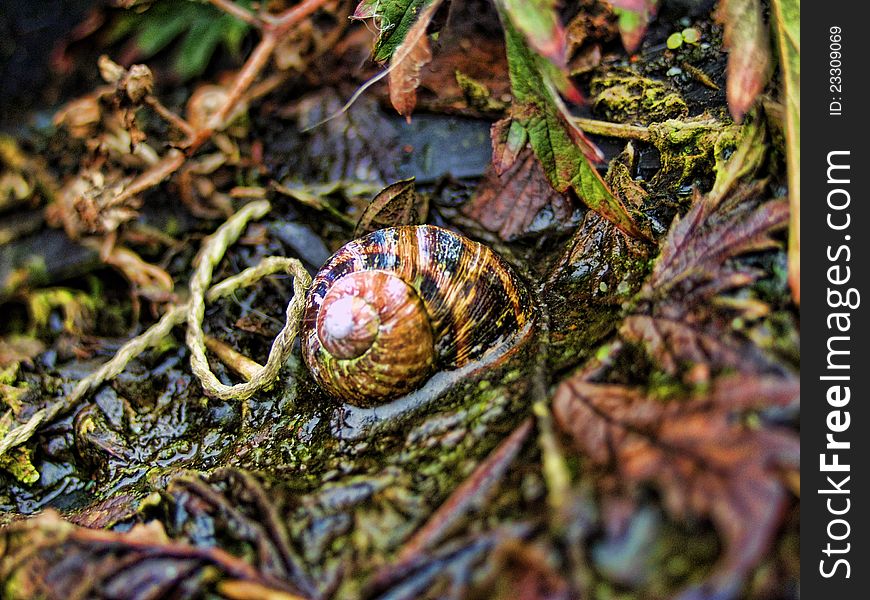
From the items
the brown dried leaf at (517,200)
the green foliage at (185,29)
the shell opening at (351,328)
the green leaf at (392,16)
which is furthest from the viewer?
the green foliage at (185,29)

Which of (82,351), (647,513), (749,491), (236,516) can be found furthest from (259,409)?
(749,491)

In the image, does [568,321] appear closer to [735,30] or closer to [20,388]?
[735,30]

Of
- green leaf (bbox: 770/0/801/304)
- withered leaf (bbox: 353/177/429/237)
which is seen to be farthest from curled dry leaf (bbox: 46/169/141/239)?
green leaf (bbox: 770/0/801/304)

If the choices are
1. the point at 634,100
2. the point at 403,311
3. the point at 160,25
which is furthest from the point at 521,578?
the point at 160,25

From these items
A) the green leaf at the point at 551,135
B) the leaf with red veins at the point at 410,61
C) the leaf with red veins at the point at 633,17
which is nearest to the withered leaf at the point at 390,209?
the leaf with red veins at the point at 410,61

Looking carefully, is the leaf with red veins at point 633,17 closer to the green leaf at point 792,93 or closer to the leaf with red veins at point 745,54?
the leaf with red veins at point 745,54
